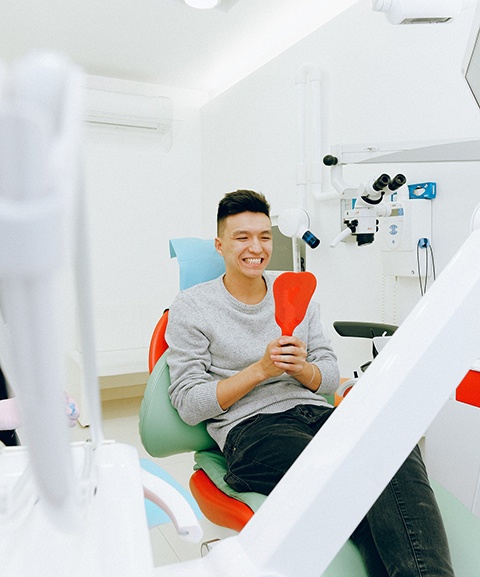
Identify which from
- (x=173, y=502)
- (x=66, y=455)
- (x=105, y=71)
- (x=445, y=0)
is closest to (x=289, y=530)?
(x=173, y=502)

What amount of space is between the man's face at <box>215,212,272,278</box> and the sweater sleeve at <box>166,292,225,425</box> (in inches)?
8.3

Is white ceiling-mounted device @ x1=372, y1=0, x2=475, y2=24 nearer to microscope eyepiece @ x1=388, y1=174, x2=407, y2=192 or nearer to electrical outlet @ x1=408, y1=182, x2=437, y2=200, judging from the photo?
microscope eyepiece @ x1=388, y1=174, x2=407, y2=192

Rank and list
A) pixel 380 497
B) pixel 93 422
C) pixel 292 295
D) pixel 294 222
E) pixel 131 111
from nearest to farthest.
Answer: pixel 93 422 → pixel 380 497 → pixel 292 295 → pixel 294 222 → pixel 131 111

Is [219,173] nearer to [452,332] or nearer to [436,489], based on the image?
[436,489]

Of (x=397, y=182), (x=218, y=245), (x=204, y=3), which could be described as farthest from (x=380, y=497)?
(x=204, y=3)

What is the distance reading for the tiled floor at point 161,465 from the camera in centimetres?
218

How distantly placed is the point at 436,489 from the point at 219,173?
3.50 meters

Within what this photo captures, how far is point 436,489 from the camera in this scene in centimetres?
139

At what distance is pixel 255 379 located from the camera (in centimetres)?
156

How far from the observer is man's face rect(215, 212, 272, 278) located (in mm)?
1825

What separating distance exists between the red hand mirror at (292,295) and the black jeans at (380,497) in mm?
346

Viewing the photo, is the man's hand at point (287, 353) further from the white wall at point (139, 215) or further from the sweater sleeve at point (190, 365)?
the white wall at point (139, 215)

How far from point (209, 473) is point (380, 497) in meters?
0.64

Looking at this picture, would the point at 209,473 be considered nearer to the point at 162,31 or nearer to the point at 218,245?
the point at 218,245
